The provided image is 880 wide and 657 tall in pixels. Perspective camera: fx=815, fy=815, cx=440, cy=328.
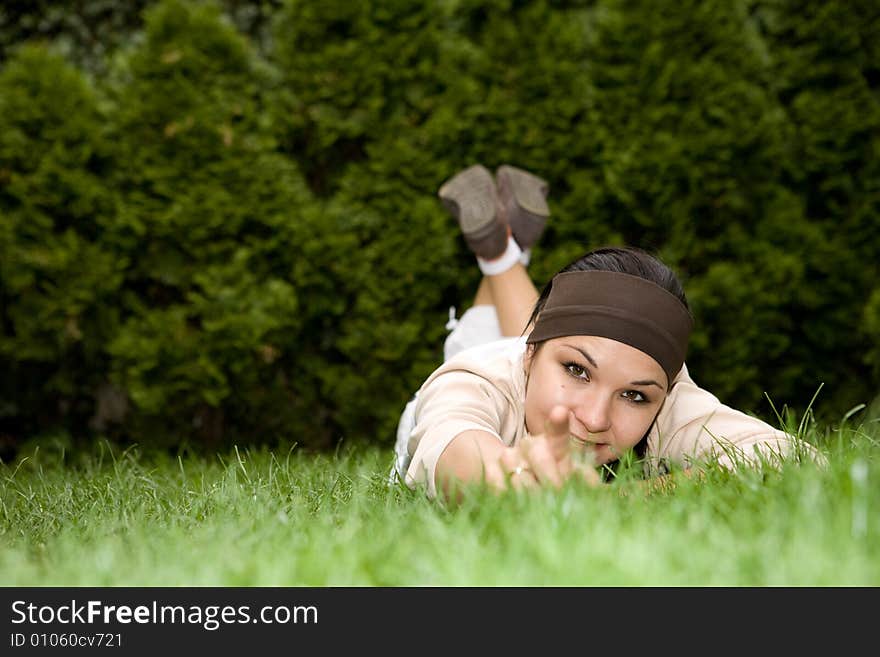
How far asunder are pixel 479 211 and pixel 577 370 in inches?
75.2

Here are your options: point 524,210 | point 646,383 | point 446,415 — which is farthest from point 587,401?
point 524,210

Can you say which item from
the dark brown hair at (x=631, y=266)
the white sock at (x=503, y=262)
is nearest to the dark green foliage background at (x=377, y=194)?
the white sock at (x=503, y=262)

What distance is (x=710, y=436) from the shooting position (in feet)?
8.59

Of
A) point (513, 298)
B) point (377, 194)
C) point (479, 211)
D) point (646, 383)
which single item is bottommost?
point (513, 298)

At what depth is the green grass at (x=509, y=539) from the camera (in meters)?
1.43

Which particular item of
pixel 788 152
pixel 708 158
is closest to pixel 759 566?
pixel 708 158

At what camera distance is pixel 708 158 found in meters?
5.27

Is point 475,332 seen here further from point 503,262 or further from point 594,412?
point 594,412

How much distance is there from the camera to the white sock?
4.12m

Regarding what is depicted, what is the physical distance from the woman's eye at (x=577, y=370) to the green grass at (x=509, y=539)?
1.24ft

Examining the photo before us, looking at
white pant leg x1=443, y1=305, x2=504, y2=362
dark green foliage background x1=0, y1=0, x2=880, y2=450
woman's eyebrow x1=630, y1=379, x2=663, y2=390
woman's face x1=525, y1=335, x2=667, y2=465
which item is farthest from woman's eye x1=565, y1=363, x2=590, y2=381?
dark green foliage background x1=0, y1=0, x2=880, y2=450

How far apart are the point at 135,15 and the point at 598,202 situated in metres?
3.68

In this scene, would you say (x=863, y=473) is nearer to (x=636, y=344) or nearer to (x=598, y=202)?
(x=636, y=344)

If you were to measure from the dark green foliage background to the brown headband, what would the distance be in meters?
2.64
